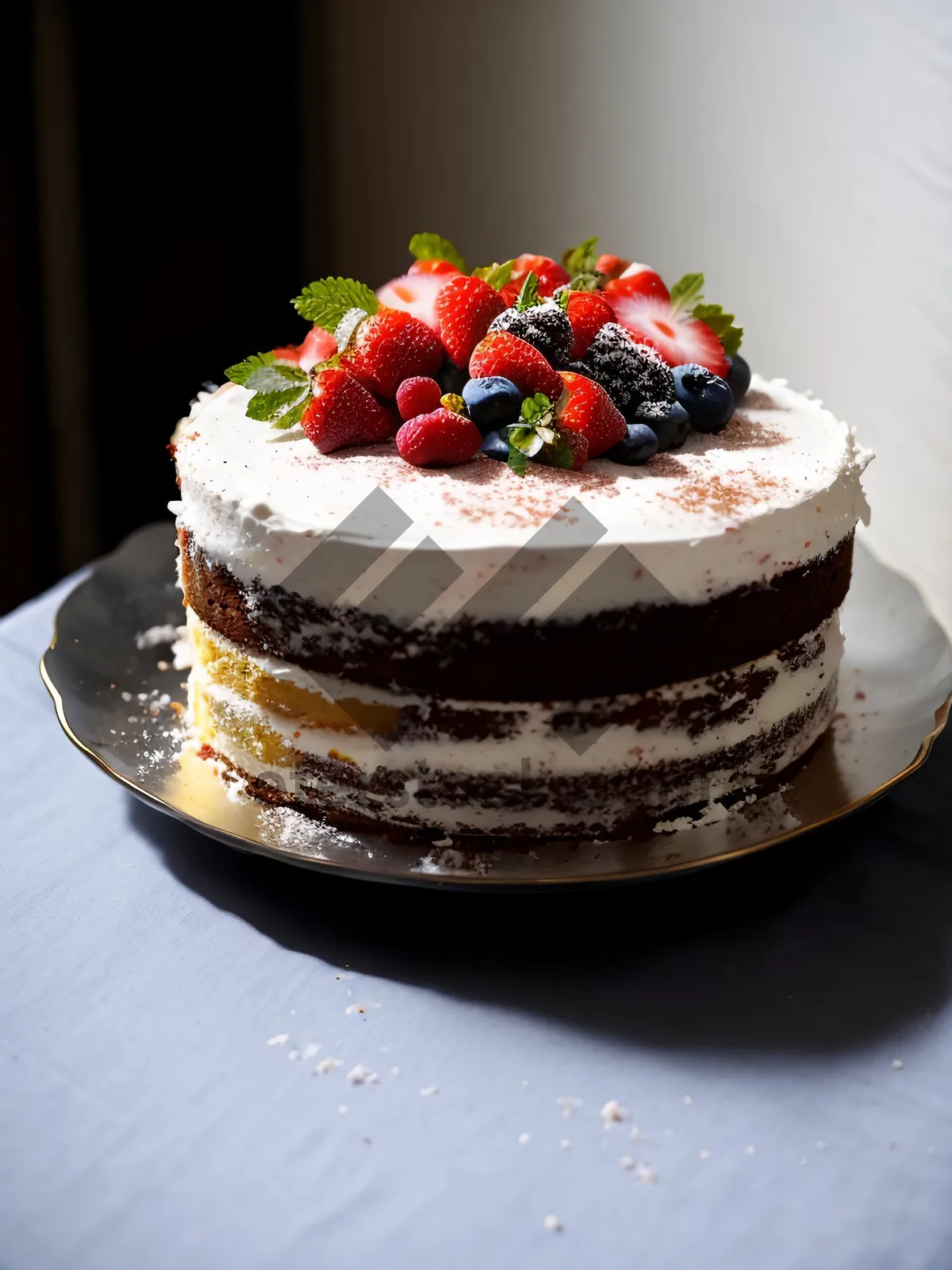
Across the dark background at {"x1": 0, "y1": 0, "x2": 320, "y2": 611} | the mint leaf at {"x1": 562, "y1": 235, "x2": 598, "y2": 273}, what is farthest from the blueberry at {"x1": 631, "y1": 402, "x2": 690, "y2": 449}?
Result: the dark background at {"x1": 0, "y1": 0, "x2": 320, "y2": 611}

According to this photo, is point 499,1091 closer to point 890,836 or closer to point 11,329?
point 890,836

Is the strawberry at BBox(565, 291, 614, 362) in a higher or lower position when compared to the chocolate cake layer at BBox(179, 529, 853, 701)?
higher

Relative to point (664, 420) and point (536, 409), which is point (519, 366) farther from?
point (664, 420)

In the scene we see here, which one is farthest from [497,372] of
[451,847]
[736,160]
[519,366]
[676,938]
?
[736,160]

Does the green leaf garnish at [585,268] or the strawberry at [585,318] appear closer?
the strawberry at [585,318]

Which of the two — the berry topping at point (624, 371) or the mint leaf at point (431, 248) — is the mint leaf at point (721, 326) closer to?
the berry topping at point (624, 371)

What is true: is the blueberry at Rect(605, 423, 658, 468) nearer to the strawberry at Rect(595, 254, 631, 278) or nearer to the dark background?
the strawberry at Rect(595, 254, 631, 278)

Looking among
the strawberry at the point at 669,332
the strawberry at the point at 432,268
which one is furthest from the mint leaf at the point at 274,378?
the strawberry at the point at 669,332
